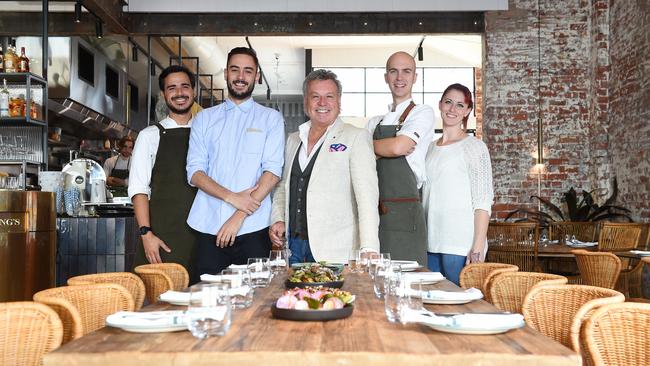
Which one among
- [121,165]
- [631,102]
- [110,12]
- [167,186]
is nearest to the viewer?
[167,186]

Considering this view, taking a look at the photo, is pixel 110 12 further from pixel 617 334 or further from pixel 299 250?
pixel 617 334

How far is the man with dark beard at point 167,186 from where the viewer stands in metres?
3.77

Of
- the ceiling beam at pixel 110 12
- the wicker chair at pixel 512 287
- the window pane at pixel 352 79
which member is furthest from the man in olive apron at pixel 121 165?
the window pane at pixel 352 79

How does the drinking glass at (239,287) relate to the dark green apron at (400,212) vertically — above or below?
below

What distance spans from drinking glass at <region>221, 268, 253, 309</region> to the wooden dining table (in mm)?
275

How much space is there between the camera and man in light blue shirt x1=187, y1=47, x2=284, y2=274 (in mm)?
3453

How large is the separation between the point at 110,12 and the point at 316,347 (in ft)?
24.6

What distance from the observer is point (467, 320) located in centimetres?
179

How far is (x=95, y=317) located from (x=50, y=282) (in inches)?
133

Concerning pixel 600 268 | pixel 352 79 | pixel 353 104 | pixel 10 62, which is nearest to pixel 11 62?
pixel 10 62

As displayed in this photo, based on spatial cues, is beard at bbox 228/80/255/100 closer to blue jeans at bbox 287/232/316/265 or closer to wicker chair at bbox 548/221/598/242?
blue jeans at bbox 287/232/316/265

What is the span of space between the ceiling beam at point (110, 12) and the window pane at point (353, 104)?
32.7ft

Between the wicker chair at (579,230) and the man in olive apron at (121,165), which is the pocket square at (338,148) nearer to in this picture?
the wicker chair at (579,230)

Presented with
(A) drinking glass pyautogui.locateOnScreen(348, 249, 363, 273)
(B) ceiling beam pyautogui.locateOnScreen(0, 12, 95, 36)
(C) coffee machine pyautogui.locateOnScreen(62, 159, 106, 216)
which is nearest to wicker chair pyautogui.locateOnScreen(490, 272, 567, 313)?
(A) drinking glass pyautogui.locateOnScreen(348, 249, 363, 273)
